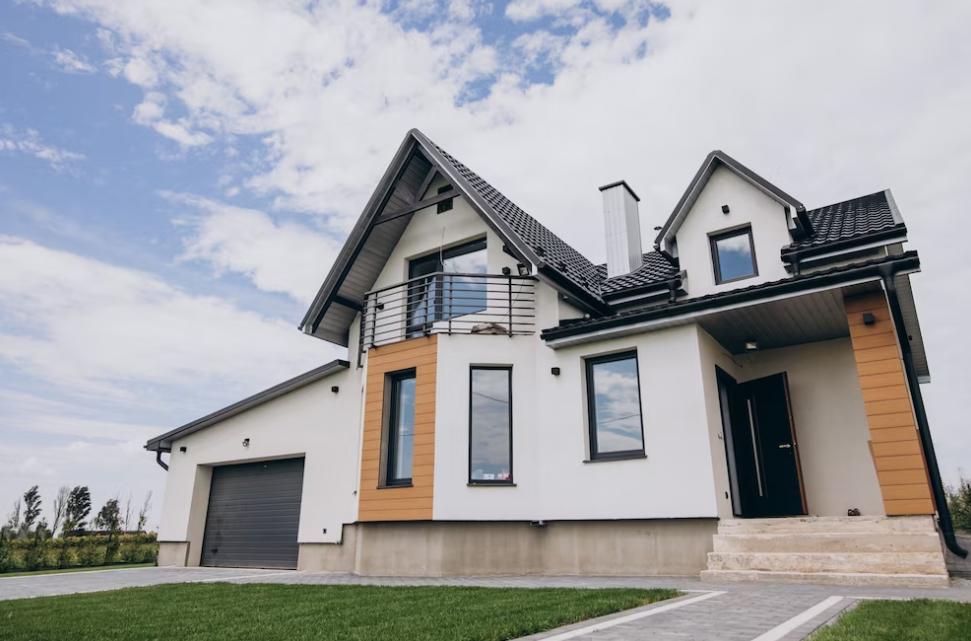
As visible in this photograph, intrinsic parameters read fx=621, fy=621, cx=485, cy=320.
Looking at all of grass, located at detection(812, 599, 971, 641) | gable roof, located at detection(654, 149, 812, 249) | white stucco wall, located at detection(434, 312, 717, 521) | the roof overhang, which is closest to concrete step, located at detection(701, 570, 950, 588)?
white stucco wall, located at detection(434, 312, 717, 521)

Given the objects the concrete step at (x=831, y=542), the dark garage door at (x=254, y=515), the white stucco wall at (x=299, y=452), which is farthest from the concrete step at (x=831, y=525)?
the dark garage door at (x=254, y=515)

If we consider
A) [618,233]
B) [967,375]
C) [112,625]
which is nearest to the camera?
[112,625]

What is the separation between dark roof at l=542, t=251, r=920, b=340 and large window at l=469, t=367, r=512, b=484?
1226mm

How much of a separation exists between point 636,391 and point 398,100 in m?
7.53

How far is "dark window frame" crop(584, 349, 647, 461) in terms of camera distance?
957 cm

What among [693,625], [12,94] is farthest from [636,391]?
[12,94]

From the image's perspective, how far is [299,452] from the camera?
1327 centimetres

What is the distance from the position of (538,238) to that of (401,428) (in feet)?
15.6

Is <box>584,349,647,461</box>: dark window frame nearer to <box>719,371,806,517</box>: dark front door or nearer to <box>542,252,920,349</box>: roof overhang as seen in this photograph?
<box>542,252,920,349</box>: roof overhang

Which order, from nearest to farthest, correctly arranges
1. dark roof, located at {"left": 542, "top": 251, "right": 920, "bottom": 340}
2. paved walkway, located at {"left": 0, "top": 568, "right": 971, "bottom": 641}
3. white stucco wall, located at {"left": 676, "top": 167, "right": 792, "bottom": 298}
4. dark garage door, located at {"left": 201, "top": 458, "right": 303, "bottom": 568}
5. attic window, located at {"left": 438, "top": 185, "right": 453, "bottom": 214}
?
paved walkway, located at {"left": 0, "top": 568, "right": 971, "bottom": 641}, dark roof, located at {"left": 542, "top": 251, "right": 920, "bottom": 340}, white stucco wall, located at {"left": 676, "top": 167, "right": 792, "bottom": 298}, attic window, located at {"left": 438, "top": 185, "right": 453, "bottom": 214}, dark garage door, located at {"left": 201, "top": 458, "right": 303, "bottom": 568}

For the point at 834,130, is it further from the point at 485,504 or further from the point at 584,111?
the point at 485,504

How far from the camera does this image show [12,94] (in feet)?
40.5

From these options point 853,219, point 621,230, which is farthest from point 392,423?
point 853,219

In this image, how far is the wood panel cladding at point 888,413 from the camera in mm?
7504
